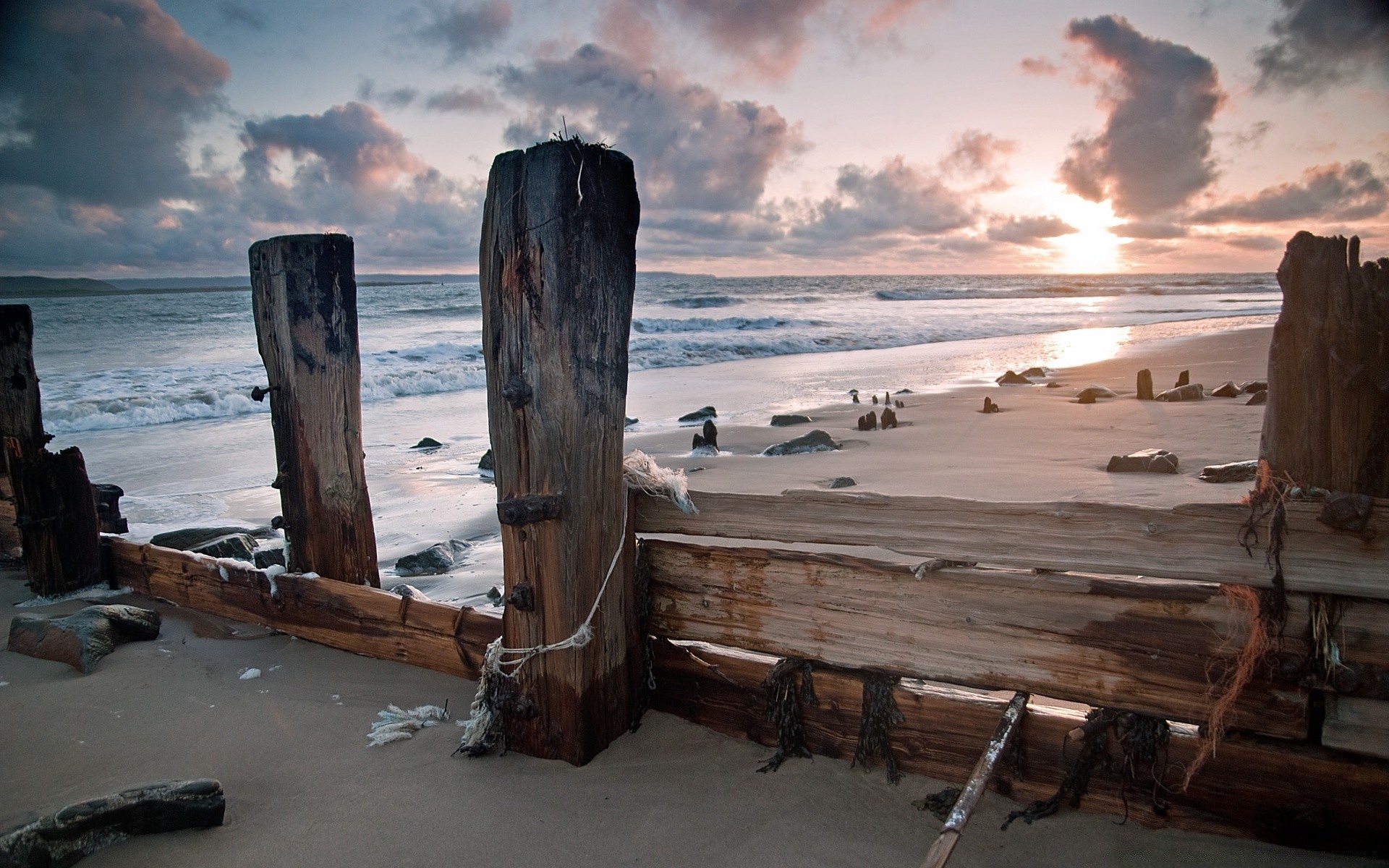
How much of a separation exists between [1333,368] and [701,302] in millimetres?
47134

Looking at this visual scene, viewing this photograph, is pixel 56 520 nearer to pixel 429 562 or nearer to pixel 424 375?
pixel 429 562

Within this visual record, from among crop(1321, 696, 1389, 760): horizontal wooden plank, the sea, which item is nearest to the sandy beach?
crop(1321, 696, 1389, 760): horizontal wooden plank

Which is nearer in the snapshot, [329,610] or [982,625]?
[982,625]

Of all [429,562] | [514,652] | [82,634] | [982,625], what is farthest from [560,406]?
[429,562]

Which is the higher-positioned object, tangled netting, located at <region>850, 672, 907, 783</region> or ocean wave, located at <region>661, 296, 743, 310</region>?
ocean wave, located at <region>661, 296, 743, 310</region>

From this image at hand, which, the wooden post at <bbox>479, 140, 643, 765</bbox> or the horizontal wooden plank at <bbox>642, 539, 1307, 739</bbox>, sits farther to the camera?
the wooden post at <bbox>479, 140, 643, 765</bbox>

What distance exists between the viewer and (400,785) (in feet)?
10.0

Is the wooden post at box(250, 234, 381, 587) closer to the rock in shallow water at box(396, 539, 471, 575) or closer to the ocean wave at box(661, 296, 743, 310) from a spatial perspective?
the rock in shallow water at box(396, 539, 471, 575)

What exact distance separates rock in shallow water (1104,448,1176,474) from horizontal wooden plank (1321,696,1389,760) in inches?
186

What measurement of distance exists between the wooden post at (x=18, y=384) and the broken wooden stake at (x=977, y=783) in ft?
19.9

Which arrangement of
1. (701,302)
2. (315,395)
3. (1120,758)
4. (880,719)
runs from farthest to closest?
(701,302) < (315,395) < (880,719) < (1120,758)

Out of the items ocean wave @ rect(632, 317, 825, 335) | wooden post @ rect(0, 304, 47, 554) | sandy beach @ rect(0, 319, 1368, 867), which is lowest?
sandy beach @ rect(0, 319, 1368, 867)

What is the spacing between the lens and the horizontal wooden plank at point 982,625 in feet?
7.88

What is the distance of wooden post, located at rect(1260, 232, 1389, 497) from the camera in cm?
212
